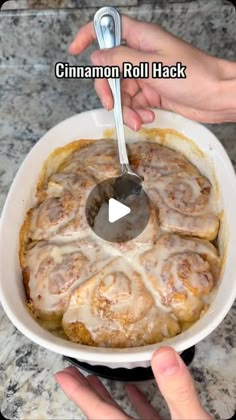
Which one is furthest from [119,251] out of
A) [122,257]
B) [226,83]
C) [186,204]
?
[226,83]

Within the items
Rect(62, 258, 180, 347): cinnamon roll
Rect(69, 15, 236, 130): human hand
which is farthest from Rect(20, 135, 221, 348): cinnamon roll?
Rect(69, 15, 236, 130): human hand

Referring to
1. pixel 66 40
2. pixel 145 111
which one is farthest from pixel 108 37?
pixel 66 40

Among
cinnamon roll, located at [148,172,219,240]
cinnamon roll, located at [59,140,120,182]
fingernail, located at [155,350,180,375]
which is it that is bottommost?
cinnamon roll, located at [148,172,219,240]

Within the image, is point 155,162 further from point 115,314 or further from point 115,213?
point 115,314

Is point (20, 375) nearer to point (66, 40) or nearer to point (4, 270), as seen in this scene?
point (4, 270)

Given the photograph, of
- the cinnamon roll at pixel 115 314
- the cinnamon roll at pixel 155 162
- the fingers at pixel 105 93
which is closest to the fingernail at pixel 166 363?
the cinnamon roll at pixel 115 314

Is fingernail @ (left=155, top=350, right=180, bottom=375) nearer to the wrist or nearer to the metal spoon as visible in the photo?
the metal spoon

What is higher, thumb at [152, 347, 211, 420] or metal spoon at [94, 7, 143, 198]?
metal spoon at [94, 7, 143, 198]
